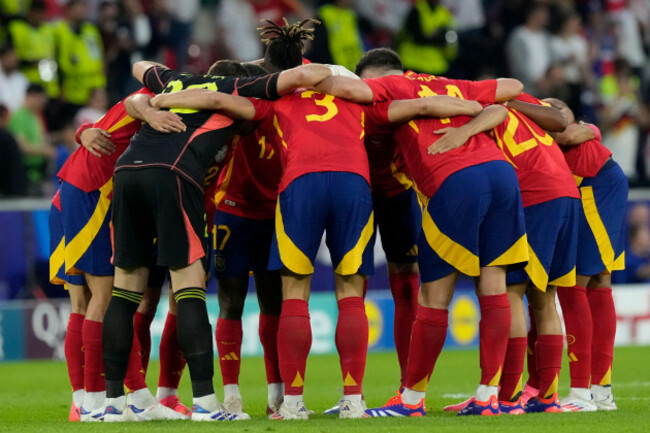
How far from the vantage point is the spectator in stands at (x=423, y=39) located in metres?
17.6

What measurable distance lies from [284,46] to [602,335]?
299 cm

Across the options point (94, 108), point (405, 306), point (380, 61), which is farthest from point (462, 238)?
point (94, 108)

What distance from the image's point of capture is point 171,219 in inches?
270

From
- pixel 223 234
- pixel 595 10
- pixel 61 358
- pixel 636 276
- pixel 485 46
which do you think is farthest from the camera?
pixel 595 10

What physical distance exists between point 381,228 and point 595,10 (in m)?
13.2

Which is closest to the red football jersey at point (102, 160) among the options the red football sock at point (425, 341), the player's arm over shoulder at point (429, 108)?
the player's arm over shoulder at point (429, 108)

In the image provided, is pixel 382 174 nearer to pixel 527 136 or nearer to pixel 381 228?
pixel 381 228

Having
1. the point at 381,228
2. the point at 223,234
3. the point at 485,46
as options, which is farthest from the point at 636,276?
the point at 223,234

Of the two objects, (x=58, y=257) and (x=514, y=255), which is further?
(x=58, y=257)

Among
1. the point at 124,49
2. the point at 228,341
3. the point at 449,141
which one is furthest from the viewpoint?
the point at 124,49

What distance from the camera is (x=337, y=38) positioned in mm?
16984

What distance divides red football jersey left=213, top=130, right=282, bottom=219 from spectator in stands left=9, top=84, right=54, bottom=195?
7.32 m

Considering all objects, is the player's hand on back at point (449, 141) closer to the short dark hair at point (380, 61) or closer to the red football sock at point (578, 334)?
the short dark hair at point (380, 61)

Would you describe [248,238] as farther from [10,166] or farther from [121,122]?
[10,166]
